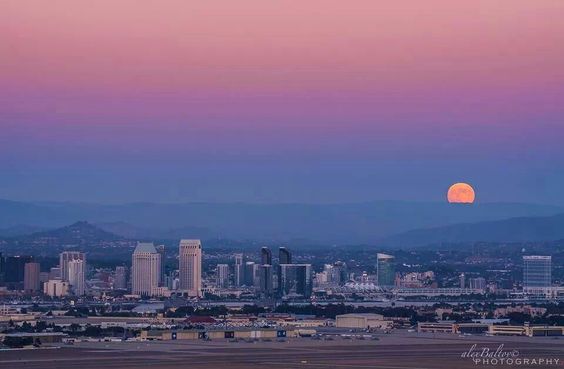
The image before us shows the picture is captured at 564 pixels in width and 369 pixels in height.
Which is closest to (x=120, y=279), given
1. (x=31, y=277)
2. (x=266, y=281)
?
(x=31, y=277)

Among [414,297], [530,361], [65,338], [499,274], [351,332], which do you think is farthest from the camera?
[499,274]

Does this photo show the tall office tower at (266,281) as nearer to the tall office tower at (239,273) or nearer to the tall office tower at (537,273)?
the tall office tower at (239,273)

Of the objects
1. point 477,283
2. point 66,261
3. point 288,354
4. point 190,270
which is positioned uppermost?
point 66,261

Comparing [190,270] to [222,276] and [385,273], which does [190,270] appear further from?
[385,273]

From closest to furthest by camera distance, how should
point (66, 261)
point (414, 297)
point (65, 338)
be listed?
point (65, 338) → point (414, 297) → point (66, 261)

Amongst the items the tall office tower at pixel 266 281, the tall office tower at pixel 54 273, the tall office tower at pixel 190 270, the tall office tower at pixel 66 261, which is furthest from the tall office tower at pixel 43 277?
the tall office tower at pixel 266 281

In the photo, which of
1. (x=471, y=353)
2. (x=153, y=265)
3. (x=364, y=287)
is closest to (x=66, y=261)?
(x=153, y=265)

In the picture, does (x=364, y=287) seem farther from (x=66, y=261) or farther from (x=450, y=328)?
(x=450, y=328)
